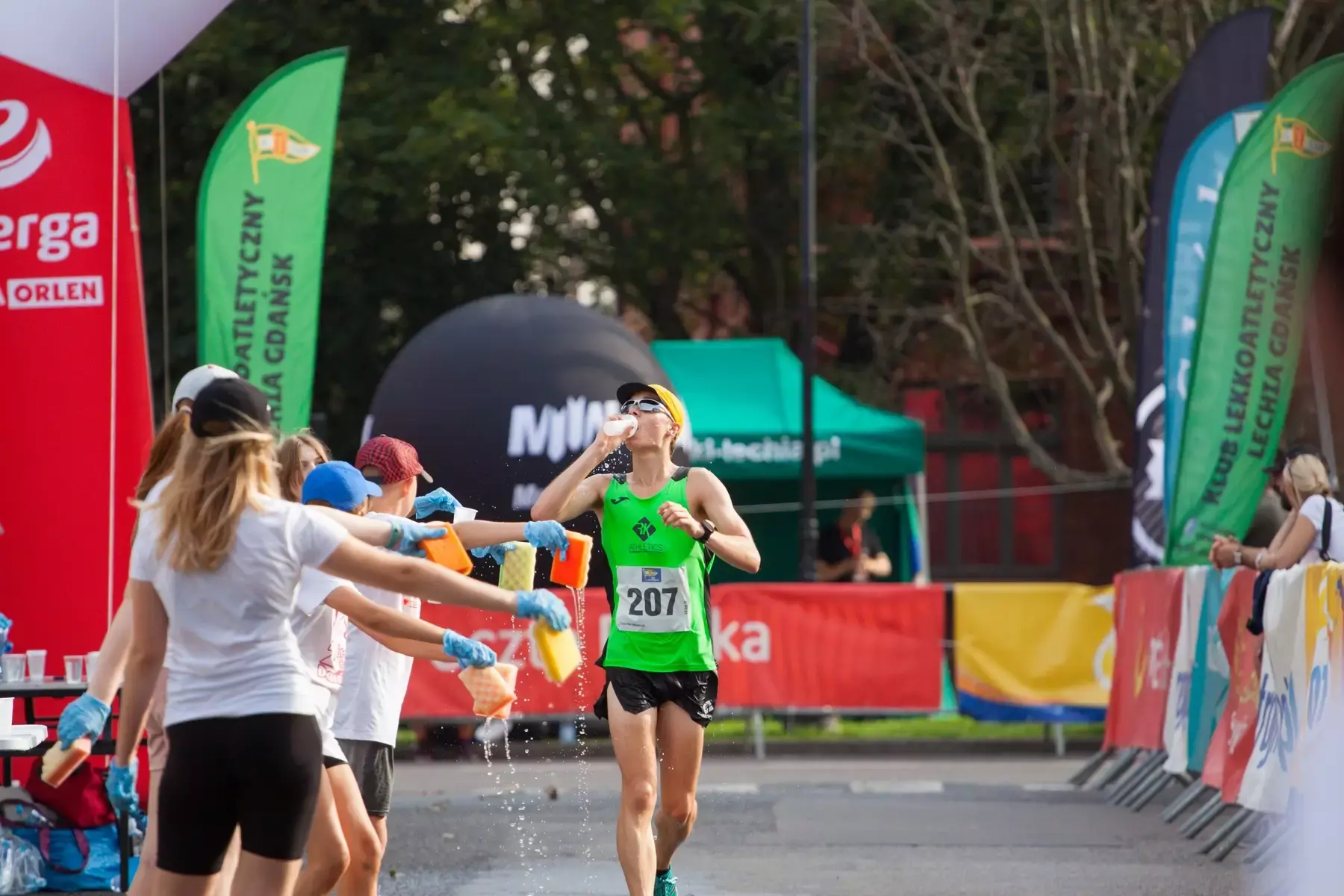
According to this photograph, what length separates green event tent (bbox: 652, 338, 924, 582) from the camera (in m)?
25.1

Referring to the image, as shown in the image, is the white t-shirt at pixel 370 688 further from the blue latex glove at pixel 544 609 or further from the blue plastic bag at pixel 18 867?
the blue plastic bag at pixel 18 867

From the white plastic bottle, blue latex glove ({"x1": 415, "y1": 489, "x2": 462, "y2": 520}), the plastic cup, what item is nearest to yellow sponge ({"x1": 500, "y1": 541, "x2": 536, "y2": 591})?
blue latex glove ({"x1": 415, "y1": 489, "x2": 462, "y2": 520})

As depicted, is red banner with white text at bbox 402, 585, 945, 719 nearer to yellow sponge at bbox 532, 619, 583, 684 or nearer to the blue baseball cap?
the blue baseball cap

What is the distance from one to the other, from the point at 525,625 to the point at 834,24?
462 inches

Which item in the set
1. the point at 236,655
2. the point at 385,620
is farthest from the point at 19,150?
the point at 236,655

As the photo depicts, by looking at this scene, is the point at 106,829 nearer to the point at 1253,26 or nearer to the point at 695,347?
the point at 1253,26

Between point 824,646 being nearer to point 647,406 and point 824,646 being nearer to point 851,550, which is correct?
point 851,550

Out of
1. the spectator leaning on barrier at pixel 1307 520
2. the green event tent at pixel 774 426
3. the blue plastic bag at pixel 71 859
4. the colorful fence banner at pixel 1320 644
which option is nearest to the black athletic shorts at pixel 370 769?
the blue plastic bag at pixel 71 859

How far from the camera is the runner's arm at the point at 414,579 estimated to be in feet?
18.0

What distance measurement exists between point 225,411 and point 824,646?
14486 mm

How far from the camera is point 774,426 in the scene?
25172mm

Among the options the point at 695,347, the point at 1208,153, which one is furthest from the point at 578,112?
the point at 1208,153

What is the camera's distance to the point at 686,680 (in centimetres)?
884

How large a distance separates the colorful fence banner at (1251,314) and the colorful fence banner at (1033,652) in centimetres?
406
